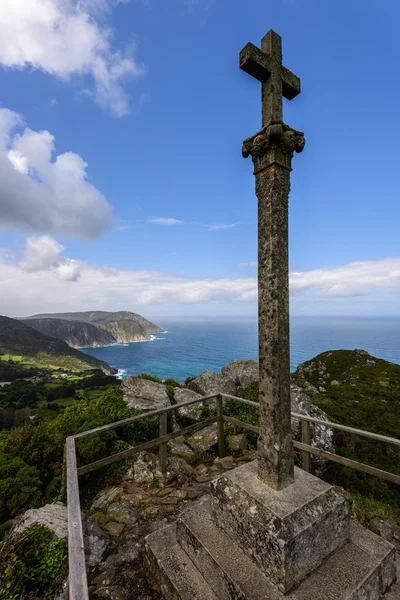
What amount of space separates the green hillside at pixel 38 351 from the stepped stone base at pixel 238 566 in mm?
110178

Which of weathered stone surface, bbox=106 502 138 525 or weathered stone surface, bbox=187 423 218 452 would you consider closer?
weathered stone surface, bbox=106 502 138 525

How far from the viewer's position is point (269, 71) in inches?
124

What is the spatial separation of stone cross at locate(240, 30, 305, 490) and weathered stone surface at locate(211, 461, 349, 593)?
21 cm

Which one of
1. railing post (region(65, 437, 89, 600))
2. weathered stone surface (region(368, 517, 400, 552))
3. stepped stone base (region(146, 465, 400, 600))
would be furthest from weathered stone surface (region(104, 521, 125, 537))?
weathered stone surface (region(368, 517, 400, 552))

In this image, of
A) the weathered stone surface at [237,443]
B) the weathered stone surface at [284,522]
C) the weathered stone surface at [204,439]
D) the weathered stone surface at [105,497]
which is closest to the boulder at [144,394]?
the weathered stone surface at [204,439]

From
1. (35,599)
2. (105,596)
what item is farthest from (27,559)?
(105,596)

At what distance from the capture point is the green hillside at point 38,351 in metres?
109

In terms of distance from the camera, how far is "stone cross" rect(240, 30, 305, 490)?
2998 mm

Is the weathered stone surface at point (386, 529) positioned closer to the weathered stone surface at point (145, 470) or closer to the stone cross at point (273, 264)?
the stone cross at point (273, 264)

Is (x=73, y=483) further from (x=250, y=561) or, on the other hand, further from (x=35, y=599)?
(x=250, y=561)

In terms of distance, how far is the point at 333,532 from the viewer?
286cm

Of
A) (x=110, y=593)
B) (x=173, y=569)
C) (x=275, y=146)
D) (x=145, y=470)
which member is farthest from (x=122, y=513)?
(x=275, y=146)

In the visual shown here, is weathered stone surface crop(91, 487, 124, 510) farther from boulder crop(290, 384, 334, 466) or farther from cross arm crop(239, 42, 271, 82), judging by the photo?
cross arm crop(239, 42, 271, 82)

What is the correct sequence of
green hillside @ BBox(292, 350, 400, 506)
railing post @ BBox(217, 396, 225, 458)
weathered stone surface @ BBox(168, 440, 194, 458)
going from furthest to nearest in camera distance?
green hillside @ BBox(292, 350, 400, 506)
weathered stone surface @ BBox(168, 440, 194, 458)
railing post @ BBox(217, 396, 225, 458)
